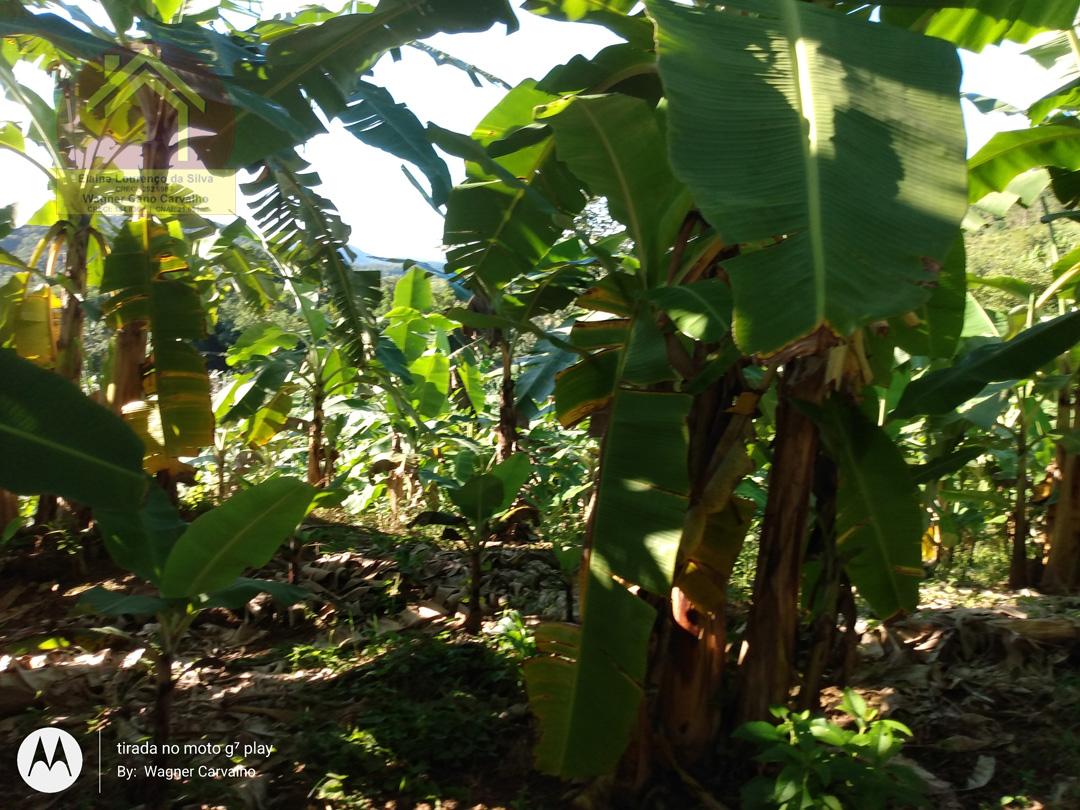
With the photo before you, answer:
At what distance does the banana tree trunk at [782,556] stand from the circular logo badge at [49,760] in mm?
2248

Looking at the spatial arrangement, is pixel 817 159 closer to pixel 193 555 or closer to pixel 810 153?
pixel 810 153

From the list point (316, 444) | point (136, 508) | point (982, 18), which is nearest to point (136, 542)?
point (136, 508)

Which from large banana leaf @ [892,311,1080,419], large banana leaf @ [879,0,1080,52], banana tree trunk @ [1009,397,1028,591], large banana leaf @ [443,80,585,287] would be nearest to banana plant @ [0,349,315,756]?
large banana leaf @ [443,80,585,287]

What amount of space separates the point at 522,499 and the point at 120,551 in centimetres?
303

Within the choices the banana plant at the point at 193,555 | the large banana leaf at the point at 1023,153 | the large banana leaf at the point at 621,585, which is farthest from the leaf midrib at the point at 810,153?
the banana plant at the point at 193,555

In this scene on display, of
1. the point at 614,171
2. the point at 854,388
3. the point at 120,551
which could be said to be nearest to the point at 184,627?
the point at 120,551

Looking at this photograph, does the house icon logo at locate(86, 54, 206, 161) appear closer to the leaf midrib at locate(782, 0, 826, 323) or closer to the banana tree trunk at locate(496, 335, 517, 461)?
the leaf midrib at locate(782, 0, 826, 323)

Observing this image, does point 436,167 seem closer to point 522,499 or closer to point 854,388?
point 854,388

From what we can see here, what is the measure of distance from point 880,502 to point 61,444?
7.85ft

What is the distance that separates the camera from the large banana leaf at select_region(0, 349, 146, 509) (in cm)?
204

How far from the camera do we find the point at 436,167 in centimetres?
255

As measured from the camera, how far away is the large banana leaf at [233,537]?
7.98ft

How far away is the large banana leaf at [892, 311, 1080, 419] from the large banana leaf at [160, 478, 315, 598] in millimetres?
1988

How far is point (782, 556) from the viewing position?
2547 mm
